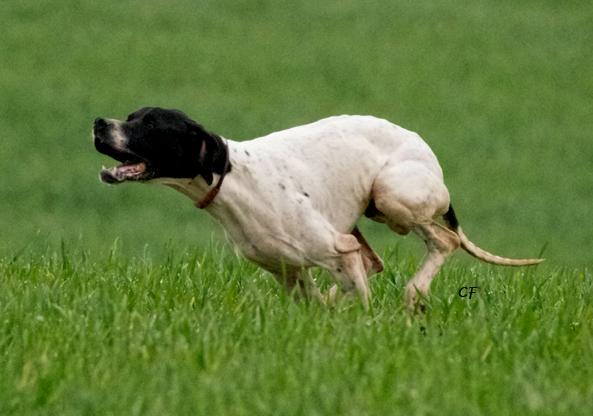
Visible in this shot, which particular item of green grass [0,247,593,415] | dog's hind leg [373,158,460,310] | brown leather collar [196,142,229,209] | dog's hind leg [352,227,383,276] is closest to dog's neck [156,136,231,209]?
brown leather collar [196,142,229,209]

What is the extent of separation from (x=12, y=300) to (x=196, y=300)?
0.91 m

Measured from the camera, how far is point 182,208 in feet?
55.3

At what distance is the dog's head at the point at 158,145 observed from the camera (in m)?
7.00

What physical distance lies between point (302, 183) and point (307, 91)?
46.0 ft

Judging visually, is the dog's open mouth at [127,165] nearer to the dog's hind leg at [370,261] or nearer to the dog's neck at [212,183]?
the dog's neck at [212,183]

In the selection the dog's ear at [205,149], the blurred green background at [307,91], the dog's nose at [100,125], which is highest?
the dog's nose at [100,125]

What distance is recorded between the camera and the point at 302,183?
289 inches

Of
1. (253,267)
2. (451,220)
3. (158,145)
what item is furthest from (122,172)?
(451,220)

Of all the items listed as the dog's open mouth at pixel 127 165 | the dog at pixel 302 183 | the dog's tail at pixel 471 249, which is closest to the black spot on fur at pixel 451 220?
the dog's tail at pixel 471 249

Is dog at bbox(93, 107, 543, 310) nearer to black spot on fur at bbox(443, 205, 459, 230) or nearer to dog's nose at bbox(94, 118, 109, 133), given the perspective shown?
dog's nose at bbox(94, 118, 109, 133)

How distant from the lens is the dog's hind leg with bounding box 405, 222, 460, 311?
25.4 ft

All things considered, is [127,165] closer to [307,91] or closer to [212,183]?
[212,183]

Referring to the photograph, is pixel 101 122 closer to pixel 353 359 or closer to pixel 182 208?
pixel 353 359

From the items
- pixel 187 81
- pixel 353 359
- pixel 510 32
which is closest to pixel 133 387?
pixel 353 359
